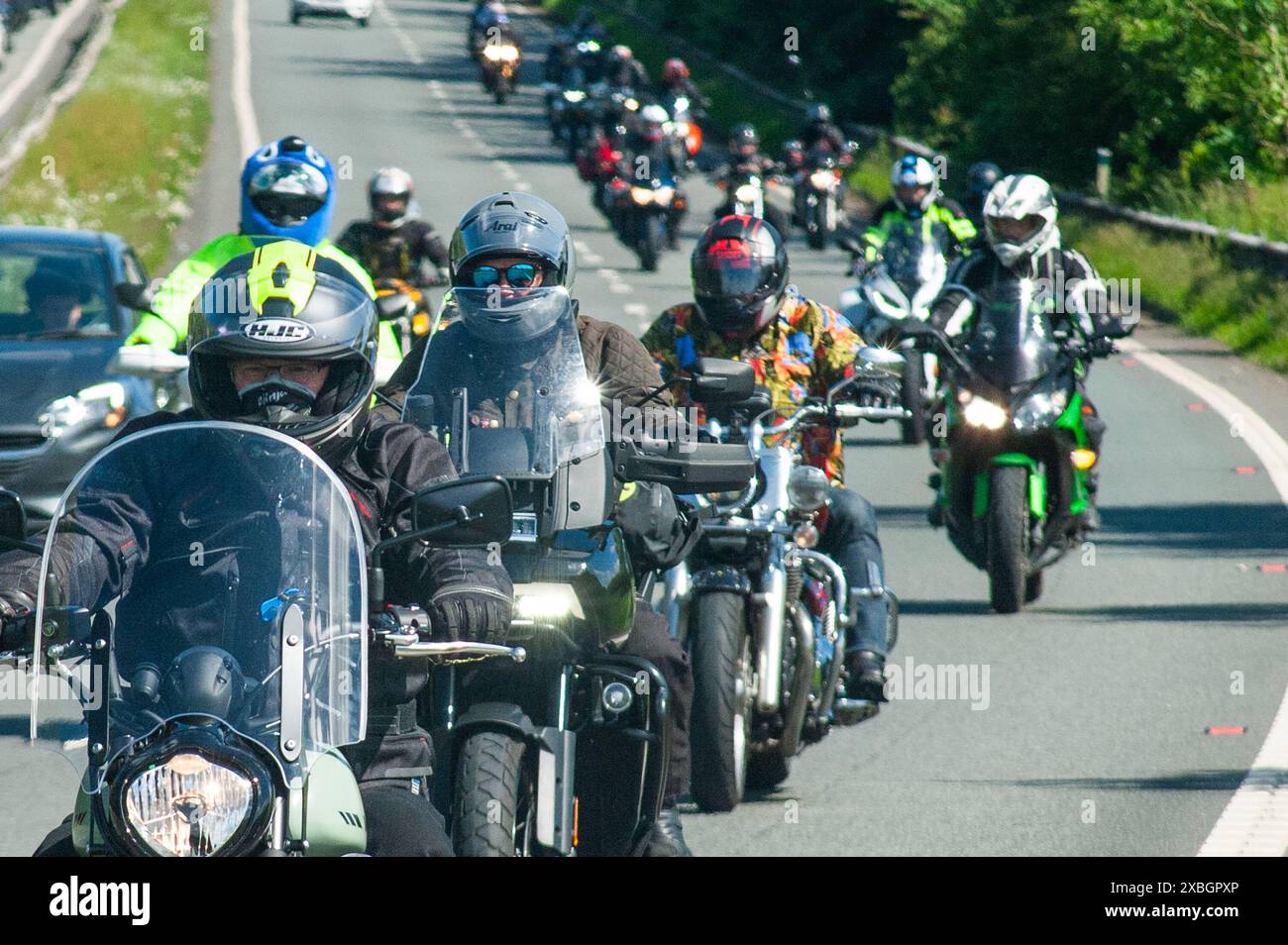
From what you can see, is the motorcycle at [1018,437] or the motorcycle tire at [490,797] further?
the motorcycle at [1018,437]

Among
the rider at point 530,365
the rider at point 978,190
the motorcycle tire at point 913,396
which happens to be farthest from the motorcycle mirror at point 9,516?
the rider at point 978,190

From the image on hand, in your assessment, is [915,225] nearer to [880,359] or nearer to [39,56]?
[880,359]

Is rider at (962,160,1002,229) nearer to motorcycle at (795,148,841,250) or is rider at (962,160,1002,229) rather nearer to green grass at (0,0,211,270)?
motorcycle at (795,148,841,250)

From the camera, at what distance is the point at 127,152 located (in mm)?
36656

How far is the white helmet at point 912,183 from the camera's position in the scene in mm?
18125

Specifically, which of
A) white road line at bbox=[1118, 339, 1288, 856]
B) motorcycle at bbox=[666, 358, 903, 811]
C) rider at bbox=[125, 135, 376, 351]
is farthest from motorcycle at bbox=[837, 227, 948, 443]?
motorcycle at bbox=[666, 358, 903, 811]

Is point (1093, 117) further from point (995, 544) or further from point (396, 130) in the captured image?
point (995, 544)

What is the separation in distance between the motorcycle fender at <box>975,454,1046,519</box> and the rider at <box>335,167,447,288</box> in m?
3.89

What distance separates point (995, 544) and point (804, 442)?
2.29 m

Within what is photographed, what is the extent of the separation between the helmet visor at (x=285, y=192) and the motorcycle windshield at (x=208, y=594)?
18.3 feet

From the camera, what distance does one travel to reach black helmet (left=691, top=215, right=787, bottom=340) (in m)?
8.99

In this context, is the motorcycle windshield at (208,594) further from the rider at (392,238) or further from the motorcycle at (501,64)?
the motorcycle at (501,64)

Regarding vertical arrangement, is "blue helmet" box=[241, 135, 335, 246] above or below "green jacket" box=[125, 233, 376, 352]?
above
